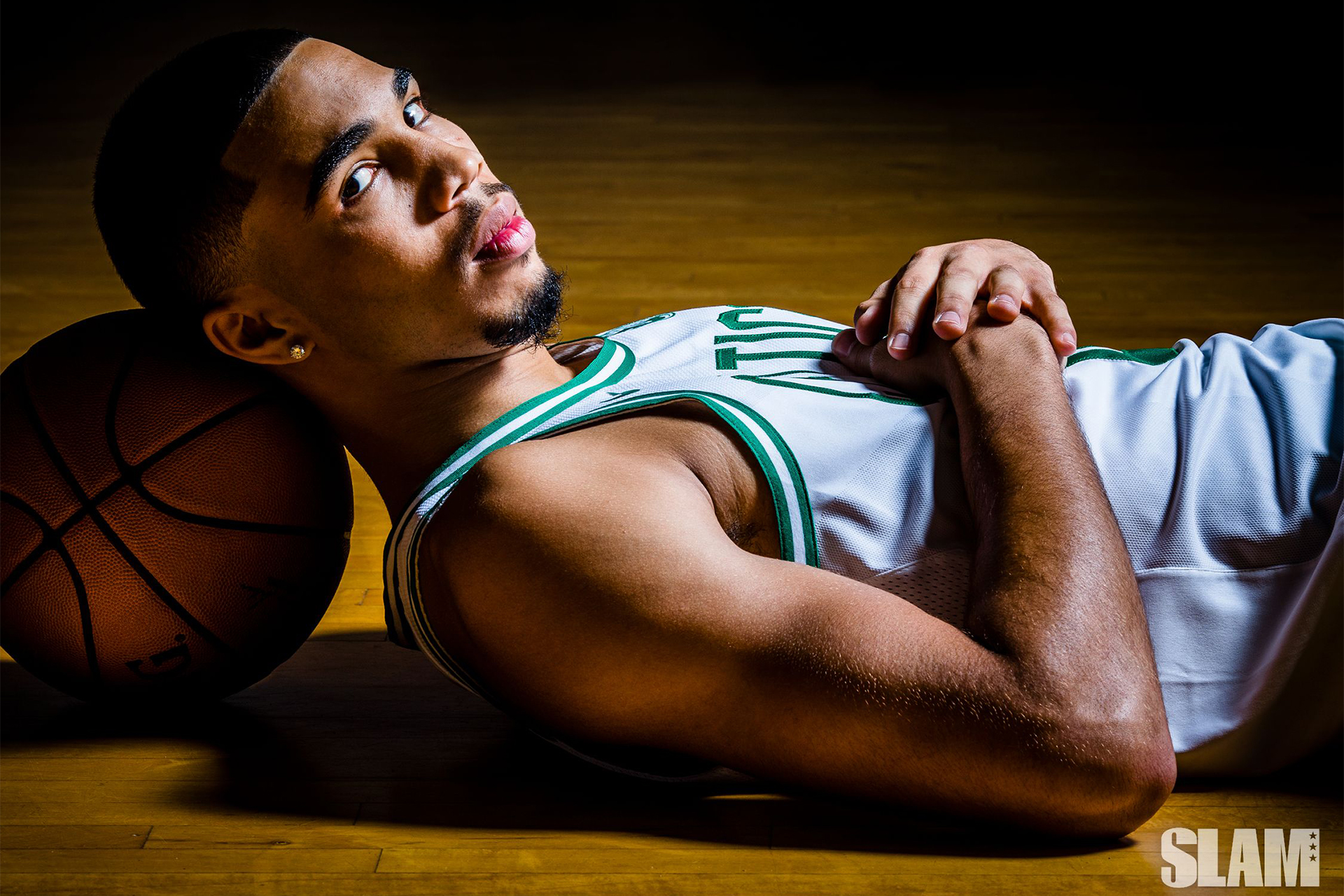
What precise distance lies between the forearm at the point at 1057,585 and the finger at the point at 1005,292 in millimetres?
147

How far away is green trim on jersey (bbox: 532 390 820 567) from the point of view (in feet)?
4.23

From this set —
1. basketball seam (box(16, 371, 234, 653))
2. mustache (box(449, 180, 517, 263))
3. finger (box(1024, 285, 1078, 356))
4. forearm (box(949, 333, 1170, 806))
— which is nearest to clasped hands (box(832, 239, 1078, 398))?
finger (box(1024, 285, 1078, 356))

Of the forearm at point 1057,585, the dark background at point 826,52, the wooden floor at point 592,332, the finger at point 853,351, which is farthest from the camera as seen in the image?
the dark background at point 826,52

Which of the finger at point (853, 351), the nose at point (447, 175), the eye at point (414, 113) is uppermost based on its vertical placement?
the eye at point (414, 113)

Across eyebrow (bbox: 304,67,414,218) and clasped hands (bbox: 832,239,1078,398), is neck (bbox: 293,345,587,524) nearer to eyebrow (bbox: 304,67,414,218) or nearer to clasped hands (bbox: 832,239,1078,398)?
eyebrow (bbox: 304,67,414,218)

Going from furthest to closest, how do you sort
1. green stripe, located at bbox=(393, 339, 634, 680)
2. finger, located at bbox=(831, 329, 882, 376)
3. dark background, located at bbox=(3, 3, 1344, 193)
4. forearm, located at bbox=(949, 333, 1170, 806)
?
dark background, located at bbox=(3, 3, 1344, 193) < finger, located at bbox=(831, 329, 882, 376) < green stripe, located at bbox=(393, 339, 634, 680) < forearm, located at bbox=(949, 333, 1170, 806)

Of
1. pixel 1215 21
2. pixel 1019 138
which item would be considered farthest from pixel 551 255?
pixel 1215 21

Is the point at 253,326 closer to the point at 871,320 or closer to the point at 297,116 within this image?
the point at 297,116

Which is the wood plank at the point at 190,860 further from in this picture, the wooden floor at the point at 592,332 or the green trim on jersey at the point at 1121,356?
the green trim on jersey at the point at 1121,356

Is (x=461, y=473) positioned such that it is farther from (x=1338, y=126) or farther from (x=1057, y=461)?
(x=1338, y=126)

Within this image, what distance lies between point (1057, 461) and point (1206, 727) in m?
0.29

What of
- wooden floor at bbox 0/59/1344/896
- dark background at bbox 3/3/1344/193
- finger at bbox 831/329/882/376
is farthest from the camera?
dark background at bbox 3/3/1344/193

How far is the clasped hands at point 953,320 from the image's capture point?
56.9 inches

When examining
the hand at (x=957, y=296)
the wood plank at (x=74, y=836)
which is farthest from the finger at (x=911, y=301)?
the wood plank at (x=74, y=836)
